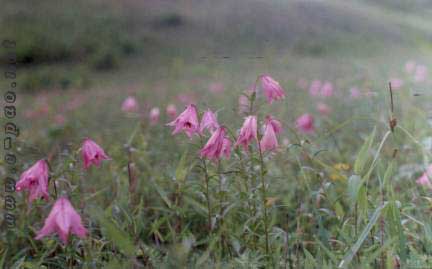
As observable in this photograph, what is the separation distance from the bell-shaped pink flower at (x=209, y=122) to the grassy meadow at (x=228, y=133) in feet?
0.11

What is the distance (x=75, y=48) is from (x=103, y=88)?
63.5 inches

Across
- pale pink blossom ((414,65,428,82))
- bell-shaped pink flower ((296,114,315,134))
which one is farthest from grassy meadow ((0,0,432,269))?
bell-shaped pink flower ((296,114,315,134))

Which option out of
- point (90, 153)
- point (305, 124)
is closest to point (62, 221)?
point (90, 153)

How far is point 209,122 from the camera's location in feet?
3.97

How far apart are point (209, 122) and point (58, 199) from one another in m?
0.40

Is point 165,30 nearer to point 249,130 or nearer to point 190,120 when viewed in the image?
point 190,120

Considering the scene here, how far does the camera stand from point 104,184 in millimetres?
1939

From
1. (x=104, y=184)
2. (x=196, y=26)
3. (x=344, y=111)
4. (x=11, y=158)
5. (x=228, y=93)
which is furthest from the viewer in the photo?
(x=196, y=26)

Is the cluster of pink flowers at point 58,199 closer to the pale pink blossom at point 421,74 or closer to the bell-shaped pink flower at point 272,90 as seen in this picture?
the bell-shaped pink flower at point 272,90

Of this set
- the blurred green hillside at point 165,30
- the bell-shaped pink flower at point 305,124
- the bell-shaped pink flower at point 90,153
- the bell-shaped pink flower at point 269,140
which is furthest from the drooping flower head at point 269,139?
the blurred green hillside at point 165,30

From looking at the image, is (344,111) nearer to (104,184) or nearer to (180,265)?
(104,184)

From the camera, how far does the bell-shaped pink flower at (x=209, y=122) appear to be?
121cm

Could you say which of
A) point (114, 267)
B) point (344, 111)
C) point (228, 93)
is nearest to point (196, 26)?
point (228, 93)

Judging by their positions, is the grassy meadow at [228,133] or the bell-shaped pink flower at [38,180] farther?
the grassy meadow at [228,133]
